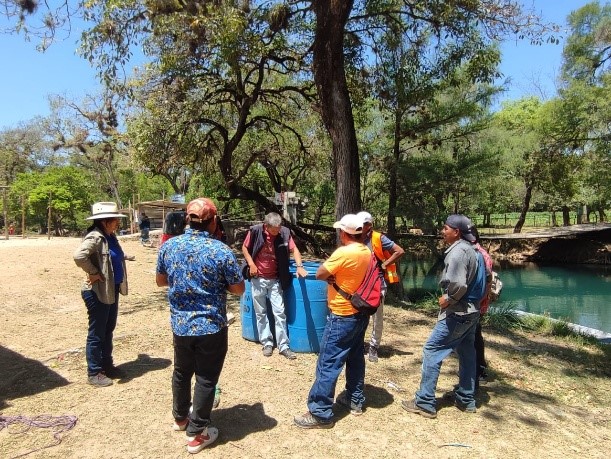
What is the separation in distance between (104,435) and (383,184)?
12811mm

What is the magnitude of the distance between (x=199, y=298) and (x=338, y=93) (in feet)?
17.8

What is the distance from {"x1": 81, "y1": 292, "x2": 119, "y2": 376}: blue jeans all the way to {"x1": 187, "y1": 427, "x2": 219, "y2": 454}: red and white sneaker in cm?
146

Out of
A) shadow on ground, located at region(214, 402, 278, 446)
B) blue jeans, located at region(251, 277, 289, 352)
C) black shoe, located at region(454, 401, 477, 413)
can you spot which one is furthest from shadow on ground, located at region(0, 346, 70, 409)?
black shoe, located at region(454, 401, 477, 413)

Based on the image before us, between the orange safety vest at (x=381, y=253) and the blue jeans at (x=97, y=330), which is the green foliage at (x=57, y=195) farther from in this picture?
the orange safety vest at (x=381, y=253)

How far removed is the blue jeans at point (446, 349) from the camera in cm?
394

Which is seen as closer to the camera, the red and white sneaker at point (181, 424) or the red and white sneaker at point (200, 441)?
the red and white sneaker at point (200, 441)

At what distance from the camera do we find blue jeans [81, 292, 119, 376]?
4242 mm

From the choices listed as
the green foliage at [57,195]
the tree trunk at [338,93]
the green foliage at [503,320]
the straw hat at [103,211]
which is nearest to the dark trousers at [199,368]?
the straw hat at [103,211]

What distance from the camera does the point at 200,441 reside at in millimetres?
3338

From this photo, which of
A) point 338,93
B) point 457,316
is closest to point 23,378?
point 457,316

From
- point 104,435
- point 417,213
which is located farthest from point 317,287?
point 417,213

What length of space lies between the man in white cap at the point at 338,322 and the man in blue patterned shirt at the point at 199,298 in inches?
30.4

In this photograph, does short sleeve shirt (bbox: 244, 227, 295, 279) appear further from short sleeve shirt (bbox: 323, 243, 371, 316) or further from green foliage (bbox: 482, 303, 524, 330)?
green foliage (bbox: 482, 303, 524, 330)

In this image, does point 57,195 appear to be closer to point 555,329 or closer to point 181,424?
point 555,329
